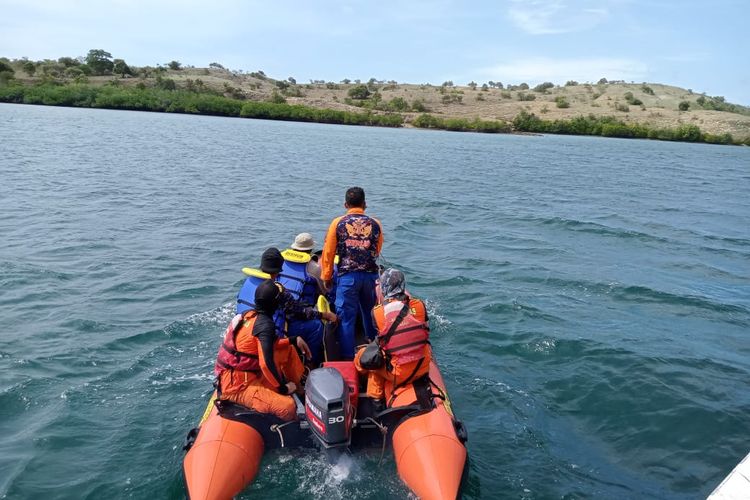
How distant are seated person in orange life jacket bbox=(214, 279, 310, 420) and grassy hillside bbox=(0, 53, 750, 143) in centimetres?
6247

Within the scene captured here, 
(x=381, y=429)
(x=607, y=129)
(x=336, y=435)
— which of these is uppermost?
(x=607, y=129)

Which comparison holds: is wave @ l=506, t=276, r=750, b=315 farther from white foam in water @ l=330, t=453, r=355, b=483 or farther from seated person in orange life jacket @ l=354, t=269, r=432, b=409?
white foam in water @ l=330, t=453, r=355, b=483

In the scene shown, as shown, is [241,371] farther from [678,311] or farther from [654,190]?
[654,190]

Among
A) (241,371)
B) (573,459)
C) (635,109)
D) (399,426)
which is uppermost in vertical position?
(635,109)

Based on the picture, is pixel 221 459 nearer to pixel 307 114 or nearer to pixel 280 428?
pixel 280 428

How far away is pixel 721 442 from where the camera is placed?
6566mm

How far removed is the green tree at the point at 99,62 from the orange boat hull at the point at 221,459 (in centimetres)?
8951

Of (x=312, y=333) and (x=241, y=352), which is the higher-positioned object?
(x=241, y=352)

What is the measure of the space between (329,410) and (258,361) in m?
0.84

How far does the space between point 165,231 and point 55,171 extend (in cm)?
1041

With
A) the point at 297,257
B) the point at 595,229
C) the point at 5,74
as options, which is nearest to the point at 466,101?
the point at 5,74

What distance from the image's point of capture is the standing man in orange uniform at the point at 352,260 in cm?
650

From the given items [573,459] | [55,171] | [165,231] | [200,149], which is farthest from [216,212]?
[200,149]

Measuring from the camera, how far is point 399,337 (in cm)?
535
